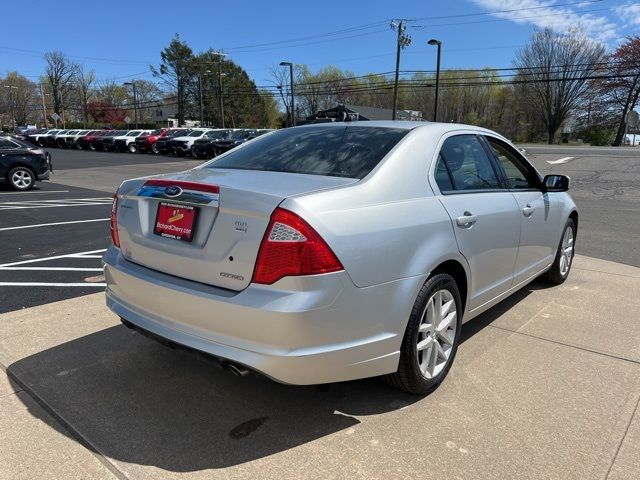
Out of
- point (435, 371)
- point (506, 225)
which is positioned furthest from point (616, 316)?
point (435, 371)

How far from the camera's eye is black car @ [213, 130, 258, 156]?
1117 inches

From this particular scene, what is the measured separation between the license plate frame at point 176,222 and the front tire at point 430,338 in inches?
49.1

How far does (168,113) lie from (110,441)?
10468cm

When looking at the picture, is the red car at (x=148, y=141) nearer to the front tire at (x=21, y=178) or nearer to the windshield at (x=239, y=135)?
the windshield at (x=239, y=135)

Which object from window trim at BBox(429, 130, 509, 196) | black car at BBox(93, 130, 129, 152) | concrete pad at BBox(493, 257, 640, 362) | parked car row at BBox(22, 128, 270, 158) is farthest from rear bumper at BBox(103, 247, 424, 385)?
black car at BBox(93, 130, 129, 152)

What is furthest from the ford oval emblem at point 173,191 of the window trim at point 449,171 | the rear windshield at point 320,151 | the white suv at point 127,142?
the white suv at point 127,142

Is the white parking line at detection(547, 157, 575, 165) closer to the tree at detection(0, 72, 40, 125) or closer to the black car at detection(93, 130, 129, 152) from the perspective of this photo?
the black car at detection(93, 130, 129, 152)

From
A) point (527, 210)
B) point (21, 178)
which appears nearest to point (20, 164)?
point (21, 178)

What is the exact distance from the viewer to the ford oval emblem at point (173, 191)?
2660 millimetres

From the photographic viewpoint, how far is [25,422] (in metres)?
2.71

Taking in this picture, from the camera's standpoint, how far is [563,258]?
5.30 metres

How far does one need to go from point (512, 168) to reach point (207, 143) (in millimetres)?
27362

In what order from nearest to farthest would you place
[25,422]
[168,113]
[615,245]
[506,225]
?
[25,422] < [506,225] < [615,245] < [168,113]

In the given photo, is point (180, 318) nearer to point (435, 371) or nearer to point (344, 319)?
point (344, 319)
